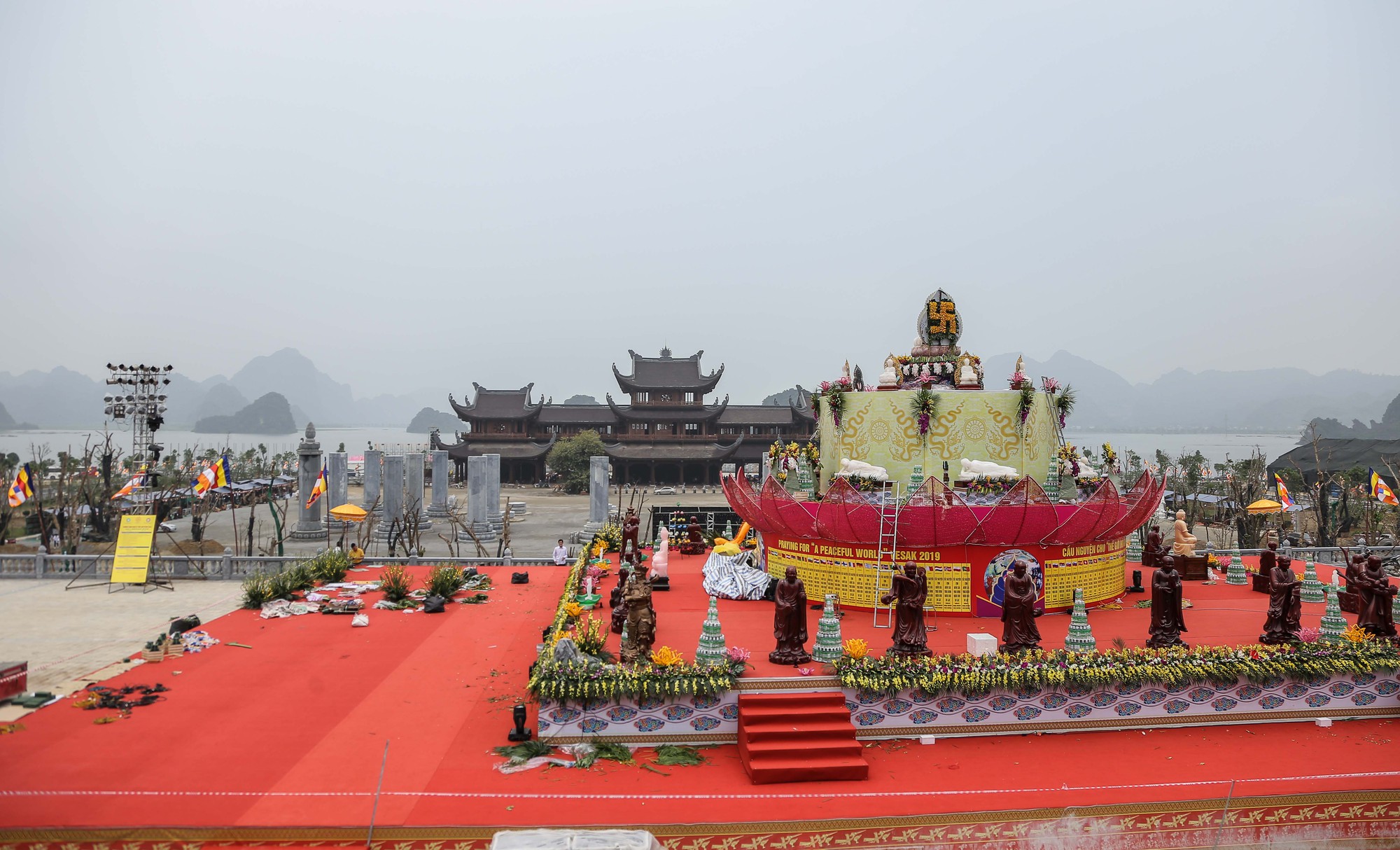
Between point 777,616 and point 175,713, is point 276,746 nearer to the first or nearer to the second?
point 175,713

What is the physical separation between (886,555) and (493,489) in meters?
24.0

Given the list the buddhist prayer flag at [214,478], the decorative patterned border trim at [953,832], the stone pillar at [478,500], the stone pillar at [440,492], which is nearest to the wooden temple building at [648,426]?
the stone pillar at [440,492]

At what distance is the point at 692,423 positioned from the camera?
62844 mm

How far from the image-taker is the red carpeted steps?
9133mm

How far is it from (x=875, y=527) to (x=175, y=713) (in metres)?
11.7

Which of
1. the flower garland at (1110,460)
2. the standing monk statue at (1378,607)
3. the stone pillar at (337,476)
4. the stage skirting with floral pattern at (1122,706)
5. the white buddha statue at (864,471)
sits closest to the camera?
the stage skirting with floral pattern at (1122,706)

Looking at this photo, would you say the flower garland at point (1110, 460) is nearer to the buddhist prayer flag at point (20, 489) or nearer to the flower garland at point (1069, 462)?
the flower garland at point (1069, 462)

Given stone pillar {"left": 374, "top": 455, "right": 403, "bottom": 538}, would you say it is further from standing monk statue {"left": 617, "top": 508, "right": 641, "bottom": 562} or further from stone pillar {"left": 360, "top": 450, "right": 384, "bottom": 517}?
standing monk statue {"left": 617, "top": 508, "right": 641, "bottom": 562}

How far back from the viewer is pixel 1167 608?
12.0 metres

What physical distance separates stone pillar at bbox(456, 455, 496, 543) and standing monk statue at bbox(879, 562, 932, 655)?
24510 millimetres

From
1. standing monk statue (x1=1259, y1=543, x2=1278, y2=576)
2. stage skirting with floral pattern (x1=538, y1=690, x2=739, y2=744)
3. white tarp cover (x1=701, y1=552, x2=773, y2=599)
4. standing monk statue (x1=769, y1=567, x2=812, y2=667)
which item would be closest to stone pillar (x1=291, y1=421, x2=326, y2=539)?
white tarp cover (x1=701, y1=552, x2=773, y2=599)

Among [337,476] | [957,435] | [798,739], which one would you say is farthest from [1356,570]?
[337,476]

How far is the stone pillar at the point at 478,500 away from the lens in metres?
32.6

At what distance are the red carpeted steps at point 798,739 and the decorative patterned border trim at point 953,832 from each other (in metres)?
1.03
